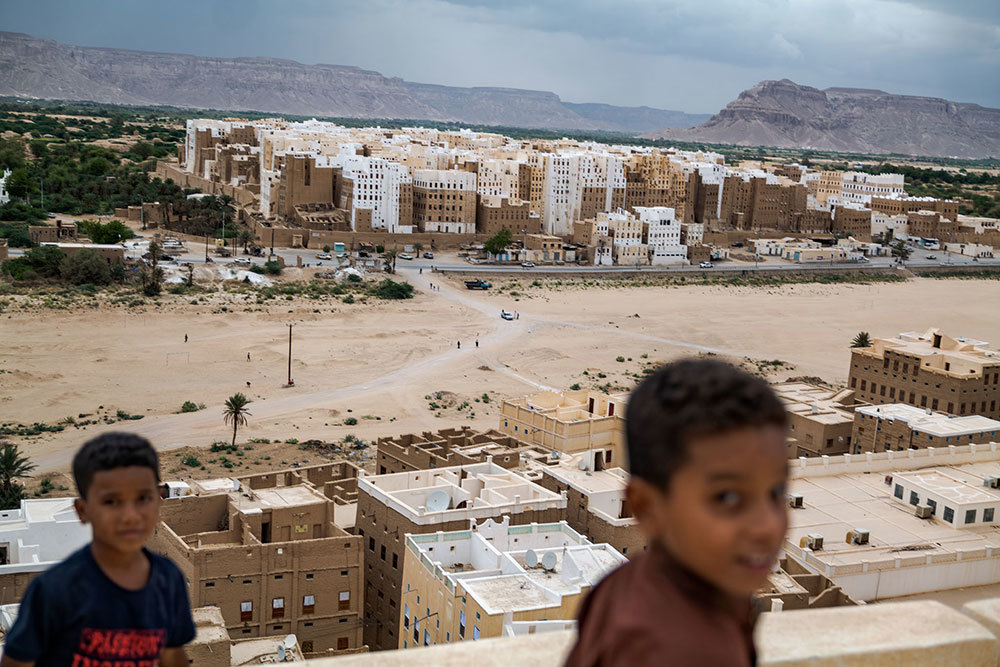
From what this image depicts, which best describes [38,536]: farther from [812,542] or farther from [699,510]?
[699,510]

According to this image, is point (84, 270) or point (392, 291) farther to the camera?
point (392, 291)

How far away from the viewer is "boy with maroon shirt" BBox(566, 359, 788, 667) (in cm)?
175

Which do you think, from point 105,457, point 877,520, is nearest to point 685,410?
point 105,457

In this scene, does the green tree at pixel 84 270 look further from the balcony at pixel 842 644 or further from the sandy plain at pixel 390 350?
the balcony at pixel 842 644

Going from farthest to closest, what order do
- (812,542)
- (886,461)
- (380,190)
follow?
(380,190) → (886,461) → (812,542)

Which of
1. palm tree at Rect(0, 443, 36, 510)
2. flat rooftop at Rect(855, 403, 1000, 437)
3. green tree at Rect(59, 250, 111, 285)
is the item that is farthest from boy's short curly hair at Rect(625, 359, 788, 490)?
green tree at Rect(59, 250, 111, 285)

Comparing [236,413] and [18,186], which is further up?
[18,186]

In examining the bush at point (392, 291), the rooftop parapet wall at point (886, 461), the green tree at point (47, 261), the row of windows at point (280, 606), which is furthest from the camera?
the bush at point (392, 291)

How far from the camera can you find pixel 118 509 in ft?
8.23

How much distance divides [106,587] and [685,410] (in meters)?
1.49

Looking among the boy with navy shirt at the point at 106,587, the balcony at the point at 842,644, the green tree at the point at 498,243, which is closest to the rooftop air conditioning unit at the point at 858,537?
the balcony at the point at 842,644

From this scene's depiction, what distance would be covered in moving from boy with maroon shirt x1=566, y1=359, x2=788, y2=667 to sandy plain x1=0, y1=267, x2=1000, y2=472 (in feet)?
81.1

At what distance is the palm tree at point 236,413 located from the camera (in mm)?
27328

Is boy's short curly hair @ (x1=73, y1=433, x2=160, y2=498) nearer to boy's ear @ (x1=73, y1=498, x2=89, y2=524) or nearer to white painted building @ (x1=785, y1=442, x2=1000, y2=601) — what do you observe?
boy's ear @ (x1=73, y1=498, x2=89, y2=524)
